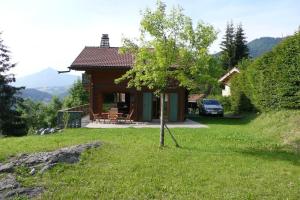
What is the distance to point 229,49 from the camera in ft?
252

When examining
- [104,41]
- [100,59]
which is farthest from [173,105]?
[104,41]

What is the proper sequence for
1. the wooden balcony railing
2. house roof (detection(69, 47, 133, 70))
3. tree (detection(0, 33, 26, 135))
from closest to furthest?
the wooden balcony railing < house roof (detection(69, 47, 133, 70)) < tree (detection(0, 33, 26, 135))

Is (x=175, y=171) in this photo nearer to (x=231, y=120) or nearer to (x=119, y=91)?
(x=119, y=91)

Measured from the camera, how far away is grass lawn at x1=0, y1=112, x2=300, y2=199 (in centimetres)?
905

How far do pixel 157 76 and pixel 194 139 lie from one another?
4.02m

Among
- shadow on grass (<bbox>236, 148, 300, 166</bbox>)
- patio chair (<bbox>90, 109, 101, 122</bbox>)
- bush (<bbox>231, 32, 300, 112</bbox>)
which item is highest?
bush (<bbox>231, 32, 300, 112</bbox>)

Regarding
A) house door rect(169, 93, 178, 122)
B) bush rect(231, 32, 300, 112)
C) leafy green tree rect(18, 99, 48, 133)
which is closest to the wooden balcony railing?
house door rect(169, 93, 178, 122)

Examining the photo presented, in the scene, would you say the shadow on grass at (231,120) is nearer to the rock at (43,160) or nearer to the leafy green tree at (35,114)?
the rock at (43,160)

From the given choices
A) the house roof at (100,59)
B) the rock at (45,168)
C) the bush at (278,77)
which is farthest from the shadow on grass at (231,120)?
the rock at (45,168)

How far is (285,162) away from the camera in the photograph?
12430 mm

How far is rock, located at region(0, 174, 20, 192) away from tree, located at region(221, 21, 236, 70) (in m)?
65.3

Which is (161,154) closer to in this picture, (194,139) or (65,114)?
(194,139)

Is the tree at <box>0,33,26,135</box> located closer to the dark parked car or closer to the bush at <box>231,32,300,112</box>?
the dark parked car

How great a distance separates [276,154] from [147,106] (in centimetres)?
1509
